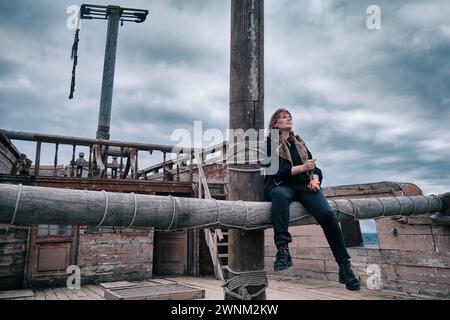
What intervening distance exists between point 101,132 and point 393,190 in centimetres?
1238

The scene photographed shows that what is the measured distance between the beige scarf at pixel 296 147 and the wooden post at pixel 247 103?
1.04ft

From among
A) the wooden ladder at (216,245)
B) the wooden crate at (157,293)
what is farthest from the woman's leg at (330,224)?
the wooden ladder at (216,245)

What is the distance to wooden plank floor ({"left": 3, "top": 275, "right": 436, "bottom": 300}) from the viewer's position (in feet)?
19.8

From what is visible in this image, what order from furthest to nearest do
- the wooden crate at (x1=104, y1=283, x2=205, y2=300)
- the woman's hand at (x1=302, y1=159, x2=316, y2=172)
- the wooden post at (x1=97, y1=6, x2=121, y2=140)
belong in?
the wooden post at (x1=97, y1=6, x2=121, y2=140)
the wooden crate at (x1=104, y1=283, x2=205, y2=300)
the woman's hand at (x1=302, y1=159, x2=316, y2=172)

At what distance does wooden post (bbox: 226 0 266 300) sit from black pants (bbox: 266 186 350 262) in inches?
8.3

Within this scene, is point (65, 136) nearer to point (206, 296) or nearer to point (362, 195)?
point (206, 296)

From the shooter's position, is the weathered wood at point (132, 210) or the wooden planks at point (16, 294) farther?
the wooden planks at point (16, 294)

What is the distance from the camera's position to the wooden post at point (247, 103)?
2.77 m

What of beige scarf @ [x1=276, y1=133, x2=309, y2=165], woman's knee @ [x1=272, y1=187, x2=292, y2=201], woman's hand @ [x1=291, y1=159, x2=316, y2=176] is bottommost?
woman's knee @ [x1=272, y1=187, x2=292, y2=201]

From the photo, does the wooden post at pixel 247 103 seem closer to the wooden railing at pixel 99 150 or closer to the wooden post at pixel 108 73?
the wooden railing at pixel 99 150

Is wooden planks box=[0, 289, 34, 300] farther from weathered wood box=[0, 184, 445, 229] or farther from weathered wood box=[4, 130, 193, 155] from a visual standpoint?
weathered wood box=[0, 184, 445, 229]

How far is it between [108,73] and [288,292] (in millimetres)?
13985

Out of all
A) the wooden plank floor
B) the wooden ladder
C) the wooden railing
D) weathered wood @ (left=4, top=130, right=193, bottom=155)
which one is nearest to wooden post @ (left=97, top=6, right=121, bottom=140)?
the wooden railing

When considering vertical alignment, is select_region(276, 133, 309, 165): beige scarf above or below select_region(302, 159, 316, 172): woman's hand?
above
